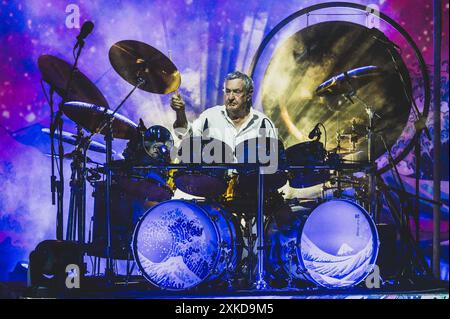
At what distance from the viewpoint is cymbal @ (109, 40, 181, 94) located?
432 cm

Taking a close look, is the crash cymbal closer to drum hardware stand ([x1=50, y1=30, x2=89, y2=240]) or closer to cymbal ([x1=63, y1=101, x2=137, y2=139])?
cymbal ([x1=63, y1=101, x2=137, y2=139])

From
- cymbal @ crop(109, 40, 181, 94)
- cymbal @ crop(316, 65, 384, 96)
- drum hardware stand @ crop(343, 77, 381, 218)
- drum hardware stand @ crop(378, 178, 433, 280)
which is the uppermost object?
cymbal @ crop(109, 40, 181, 94)

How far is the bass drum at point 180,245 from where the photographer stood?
362 centimetres

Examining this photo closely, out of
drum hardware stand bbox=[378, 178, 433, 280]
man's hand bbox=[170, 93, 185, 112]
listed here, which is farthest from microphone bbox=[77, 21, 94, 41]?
drum hardware stand bbox=[378, 178, 433, 280]

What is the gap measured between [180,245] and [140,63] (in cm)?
139

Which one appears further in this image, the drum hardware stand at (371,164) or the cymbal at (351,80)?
the cymbal at (351,80)

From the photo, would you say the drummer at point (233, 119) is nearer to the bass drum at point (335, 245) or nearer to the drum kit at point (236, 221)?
the drum kit at point (236, 221)

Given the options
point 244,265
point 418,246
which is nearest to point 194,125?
point 244,265

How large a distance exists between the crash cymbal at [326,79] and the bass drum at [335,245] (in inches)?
45.7

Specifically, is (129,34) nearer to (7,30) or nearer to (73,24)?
(73,24)

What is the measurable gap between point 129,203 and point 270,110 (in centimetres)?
135

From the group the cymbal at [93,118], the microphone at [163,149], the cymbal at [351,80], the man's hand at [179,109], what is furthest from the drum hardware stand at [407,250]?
the cymbal at [93,118]

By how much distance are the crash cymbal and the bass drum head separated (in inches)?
45.4

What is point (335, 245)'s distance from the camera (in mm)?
3646
